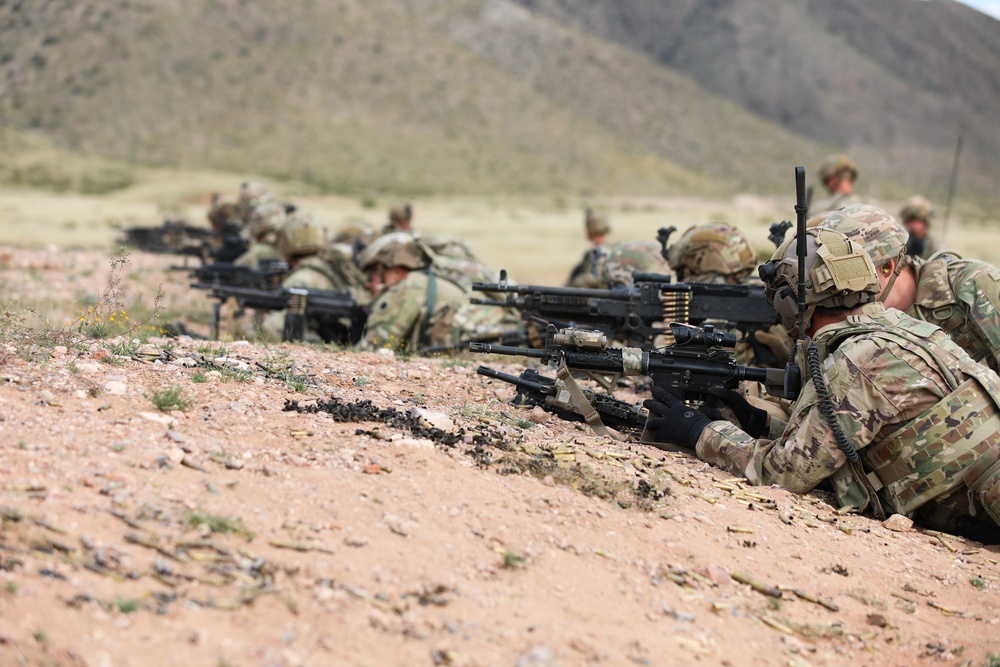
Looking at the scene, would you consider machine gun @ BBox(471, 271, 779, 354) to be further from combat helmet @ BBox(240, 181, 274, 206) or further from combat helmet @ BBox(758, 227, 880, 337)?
combat helmet @ BBox(240, 181, 274, 206)

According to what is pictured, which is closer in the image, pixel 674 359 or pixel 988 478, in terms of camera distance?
pixel 988 478

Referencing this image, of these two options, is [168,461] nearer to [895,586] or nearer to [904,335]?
[895,586]

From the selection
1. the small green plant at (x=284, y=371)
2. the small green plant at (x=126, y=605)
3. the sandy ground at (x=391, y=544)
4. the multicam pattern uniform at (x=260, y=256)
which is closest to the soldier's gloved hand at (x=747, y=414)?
the sandy ground at (x=391, y=544)

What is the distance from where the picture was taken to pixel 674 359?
17.6ft

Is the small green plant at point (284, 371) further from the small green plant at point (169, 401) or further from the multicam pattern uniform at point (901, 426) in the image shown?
the multicam pattern uniform at point (901, 426)

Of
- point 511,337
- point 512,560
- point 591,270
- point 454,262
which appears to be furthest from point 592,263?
point 512,560

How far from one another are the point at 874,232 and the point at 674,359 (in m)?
1.22

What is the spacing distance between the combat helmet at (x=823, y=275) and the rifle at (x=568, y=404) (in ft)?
3.44

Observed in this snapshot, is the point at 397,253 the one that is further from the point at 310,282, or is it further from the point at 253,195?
the point at 253,195

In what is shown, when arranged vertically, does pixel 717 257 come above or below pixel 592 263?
above

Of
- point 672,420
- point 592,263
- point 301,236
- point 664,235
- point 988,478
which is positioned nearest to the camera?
point 988,478

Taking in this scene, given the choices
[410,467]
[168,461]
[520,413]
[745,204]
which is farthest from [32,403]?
[745,204]

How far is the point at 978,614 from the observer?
397cm

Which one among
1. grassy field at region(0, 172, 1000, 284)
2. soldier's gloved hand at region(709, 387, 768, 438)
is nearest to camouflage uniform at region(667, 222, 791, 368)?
soldier's gloved hand at region(709, 387, 768, 438)
